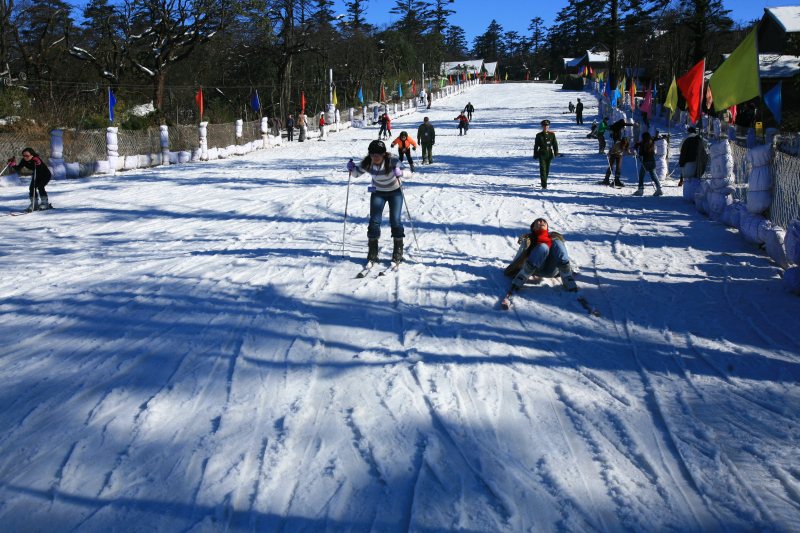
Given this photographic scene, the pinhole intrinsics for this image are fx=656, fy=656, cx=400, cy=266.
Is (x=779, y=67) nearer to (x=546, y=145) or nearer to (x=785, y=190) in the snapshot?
(x=546, y=145)

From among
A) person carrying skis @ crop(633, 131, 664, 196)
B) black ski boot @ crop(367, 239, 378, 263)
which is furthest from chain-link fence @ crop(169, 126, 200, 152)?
black ski boot @ crop(367, 239, 378, 263)

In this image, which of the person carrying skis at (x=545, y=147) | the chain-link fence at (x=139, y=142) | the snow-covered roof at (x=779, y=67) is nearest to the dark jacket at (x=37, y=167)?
the chain-link fence at (x=139, y=142)

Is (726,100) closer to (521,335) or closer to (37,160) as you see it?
(521,335)

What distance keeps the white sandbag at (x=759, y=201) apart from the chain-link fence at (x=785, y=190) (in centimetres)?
8

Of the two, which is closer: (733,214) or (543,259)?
(543,259)

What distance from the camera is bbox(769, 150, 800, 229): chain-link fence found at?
8406 mm

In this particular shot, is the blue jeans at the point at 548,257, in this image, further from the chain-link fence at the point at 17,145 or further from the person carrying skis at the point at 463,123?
the person carrying skis at the point at 463,123

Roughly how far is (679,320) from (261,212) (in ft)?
28.4

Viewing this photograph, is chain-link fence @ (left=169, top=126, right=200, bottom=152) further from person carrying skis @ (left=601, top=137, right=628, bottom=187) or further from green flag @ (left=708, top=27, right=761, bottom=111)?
green flag @ (left=708, top=27, right=761, bottom=111)

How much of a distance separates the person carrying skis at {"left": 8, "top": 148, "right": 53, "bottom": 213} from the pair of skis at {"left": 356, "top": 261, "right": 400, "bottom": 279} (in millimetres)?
7681

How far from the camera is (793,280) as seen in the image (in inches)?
273

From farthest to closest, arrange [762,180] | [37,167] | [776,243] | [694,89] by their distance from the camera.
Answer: [694,89] → [37,167] → [762,180] → [776,243]

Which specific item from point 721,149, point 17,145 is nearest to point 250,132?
point 17,145

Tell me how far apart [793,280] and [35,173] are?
A: 12.8 meters
